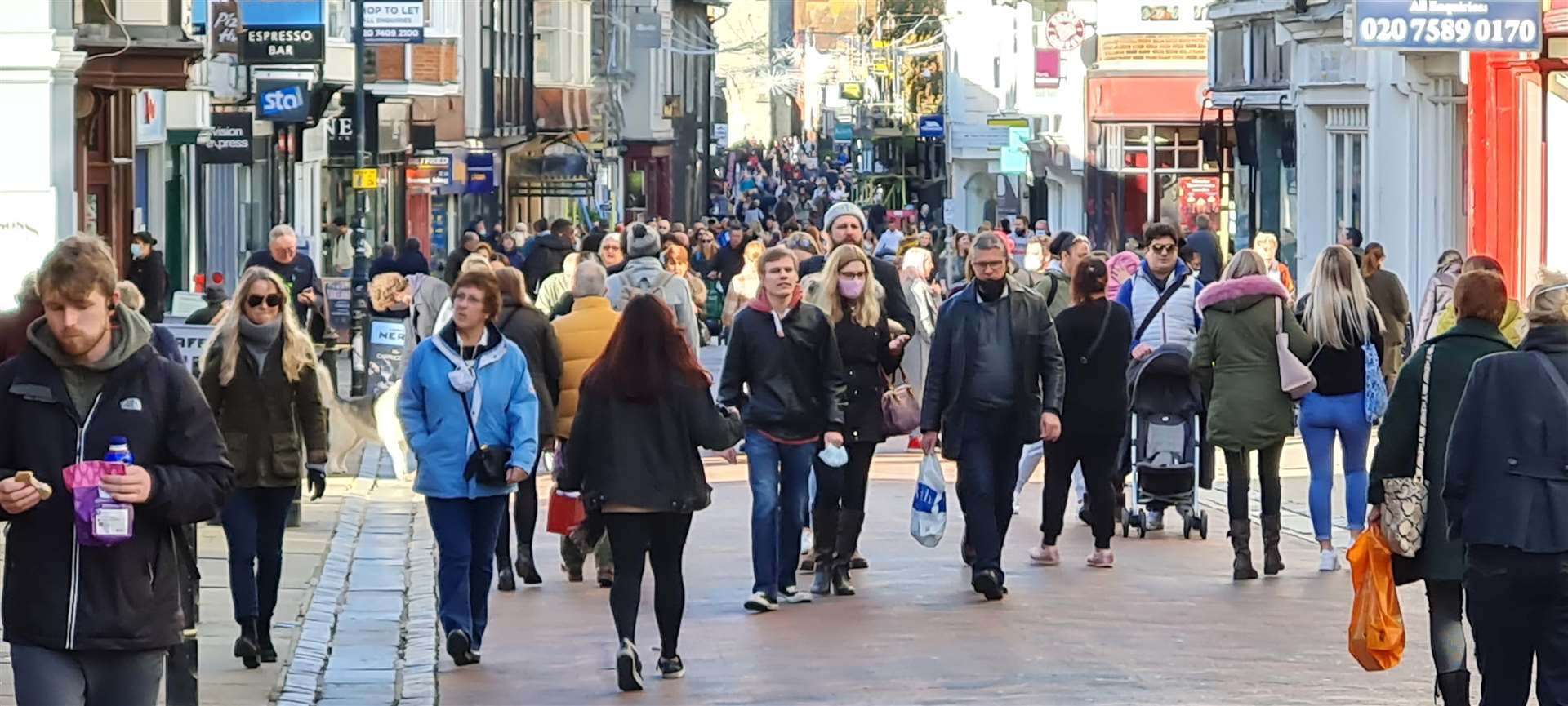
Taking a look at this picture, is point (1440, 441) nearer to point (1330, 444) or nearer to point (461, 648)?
point (461, 648)

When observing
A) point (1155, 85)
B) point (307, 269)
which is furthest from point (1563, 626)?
point (1155, 85)

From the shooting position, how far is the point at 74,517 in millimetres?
6723

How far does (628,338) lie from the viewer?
1084cm

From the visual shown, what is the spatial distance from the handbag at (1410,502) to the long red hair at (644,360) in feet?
9.72

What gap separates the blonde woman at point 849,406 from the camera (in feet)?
44.5

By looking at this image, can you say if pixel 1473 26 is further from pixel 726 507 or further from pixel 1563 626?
pixel 1563 626

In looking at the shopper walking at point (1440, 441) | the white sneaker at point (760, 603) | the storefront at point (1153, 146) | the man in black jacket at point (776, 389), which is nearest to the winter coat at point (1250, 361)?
the man in black jacket at point (776, 389)

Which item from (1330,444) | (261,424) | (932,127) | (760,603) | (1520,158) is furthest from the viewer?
(932,127)

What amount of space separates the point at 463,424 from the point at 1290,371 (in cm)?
478

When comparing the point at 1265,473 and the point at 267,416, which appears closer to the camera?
the point at 267,416

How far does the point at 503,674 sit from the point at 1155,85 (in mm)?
39286

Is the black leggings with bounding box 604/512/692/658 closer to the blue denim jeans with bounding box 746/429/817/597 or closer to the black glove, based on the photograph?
the black glove

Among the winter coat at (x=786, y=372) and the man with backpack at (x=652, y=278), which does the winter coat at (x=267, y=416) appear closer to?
the winter coat at (x=786, y=372)

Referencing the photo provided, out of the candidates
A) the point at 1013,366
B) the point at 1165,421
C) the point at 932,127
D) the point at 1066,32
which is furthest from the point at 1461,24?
the point at 932,127
